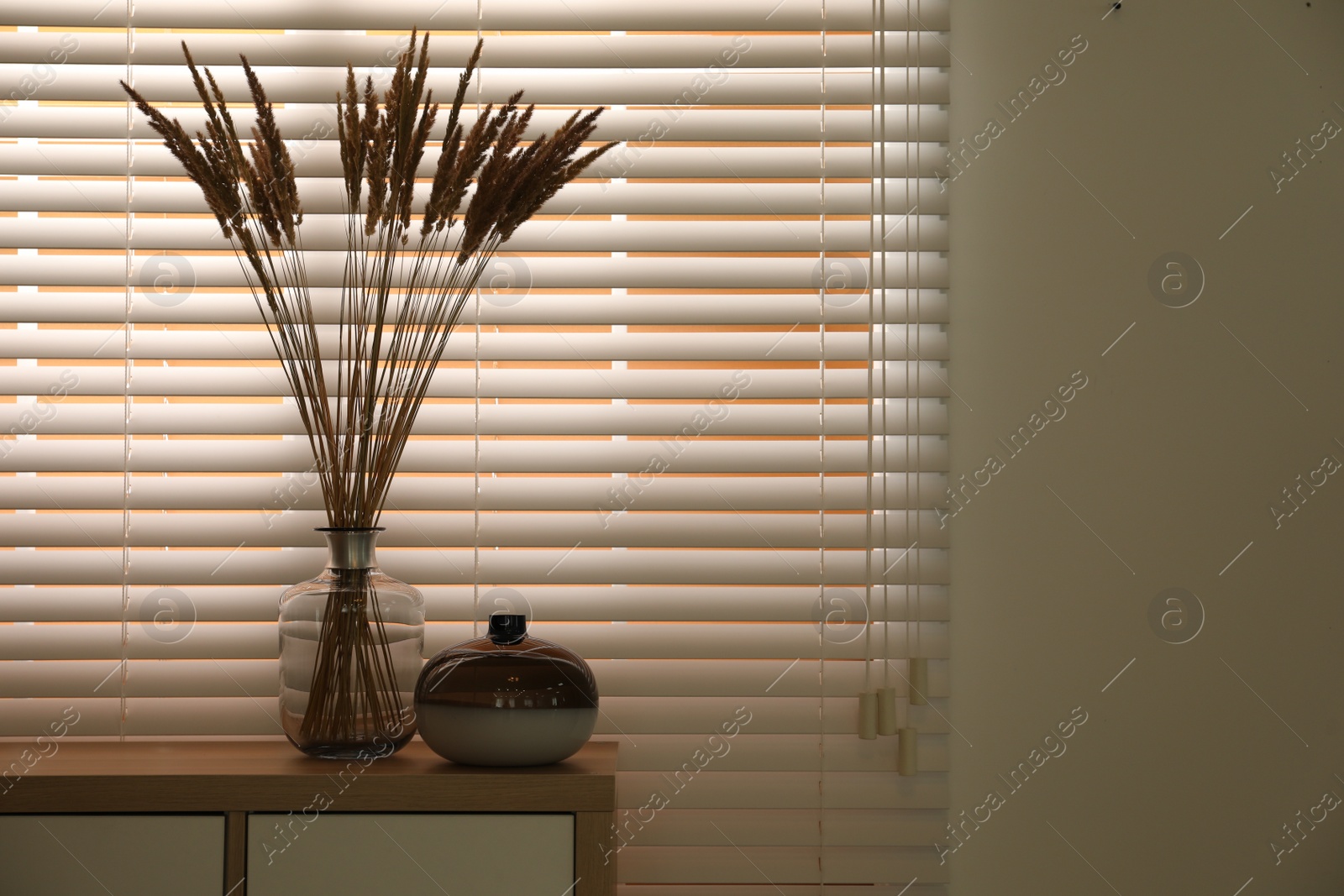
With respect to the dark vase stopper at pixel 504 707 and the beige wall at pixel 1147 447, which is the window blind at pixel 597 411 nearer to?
the beige wall at pixel 1147 447

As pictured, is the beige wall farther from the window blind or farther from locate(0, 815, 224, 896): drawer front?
locate(0, 815, 224, 896): drawer front

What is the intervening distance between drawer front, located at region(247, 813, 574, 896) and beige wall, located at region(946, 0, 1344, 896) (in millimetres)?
685

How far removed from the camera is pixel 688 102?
1.55 metres

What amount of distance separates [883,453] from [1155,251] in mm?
561

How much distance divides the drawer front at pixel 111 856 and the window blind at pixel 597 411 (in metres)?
0.30

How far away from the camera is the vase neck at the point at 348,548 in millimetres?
1279

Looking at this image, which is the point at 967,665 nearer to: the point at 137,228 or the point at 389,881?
the point at 389,881

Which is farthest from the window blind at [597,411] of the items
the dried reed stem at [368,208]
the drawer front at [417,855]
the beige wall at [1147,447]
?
the drawer front at [417,855]

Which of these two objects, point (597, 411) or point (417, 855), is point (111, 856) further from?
point (597, 411)

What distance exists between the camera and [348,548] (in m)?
1.28

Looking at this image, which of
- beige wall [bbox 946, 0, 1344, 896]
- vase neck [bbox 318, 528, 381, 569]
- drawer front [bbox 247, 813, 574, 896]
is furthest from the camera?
beige wall [bbox 946, 0, 1344, 896]

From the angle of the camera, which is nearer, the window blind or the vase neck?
the vase neck

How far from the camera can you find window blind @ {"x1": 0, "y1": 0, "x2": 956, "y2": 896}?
58.6 inches

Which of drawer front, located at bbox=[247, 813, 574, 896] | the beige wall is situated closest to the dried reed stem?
drawer front, located at bbox=[247, 813, 574, 896]
